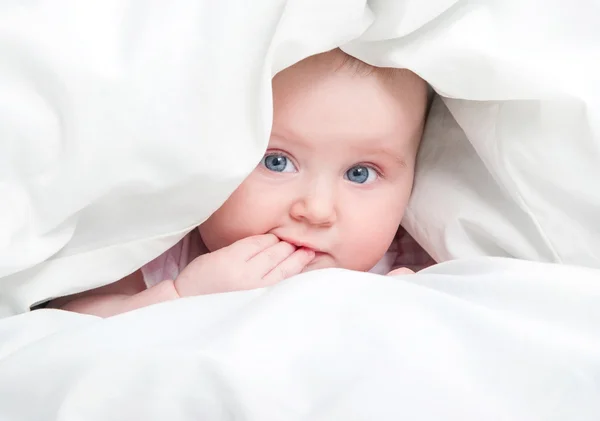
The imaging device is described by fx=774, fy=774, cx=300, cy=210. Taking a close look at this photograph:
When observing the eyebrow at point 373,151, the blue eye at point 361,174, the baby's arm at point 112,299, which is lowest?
the baby's arm at point 112,299

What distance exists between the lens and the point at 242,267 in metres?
0.78

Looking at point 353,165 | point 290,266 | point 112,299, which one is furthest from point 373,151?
point 112,299

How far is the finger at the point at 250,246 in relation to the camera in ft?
2.59

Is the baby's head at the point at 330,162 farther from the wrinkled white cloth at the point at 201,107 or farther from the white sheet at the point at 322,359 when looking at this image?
the white sheet at the point at 322,359

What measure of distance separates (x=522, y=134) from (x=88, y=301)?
474 mm

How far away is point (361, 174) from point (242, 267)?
17 cm

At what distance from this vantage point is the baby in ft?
2.55

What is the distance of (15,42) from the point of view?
618mm

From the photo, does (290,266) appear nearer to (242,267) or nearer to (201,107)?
(242,267)

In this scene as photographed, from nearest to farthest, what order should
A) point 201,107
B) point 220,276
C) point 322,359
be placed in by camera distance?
point 322,359 < point 201,107 < point 220,276

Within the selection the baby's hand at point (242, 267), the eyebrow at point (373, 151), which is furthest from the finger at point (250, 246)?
the eyebrow at point (373, 151)

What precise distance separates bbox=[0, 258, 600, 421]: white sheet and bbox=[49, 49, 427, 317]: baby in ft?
0.57

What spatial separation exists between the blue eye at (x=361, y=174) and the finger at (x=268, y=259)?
102 millimetres

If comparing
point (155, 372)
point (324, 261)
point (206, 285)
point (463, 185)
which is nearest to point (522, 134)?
point (463, 185)
